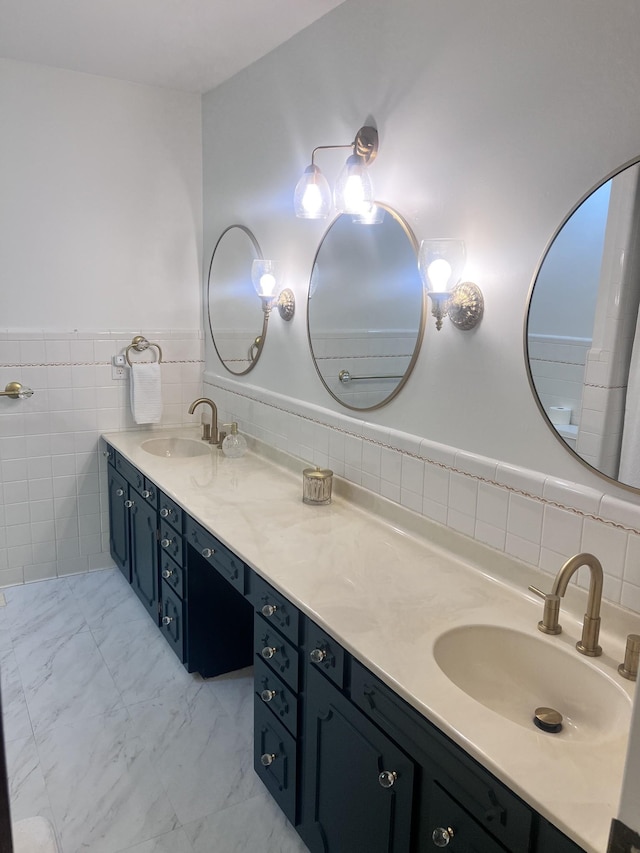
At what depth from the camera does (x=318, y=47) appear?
2.44 metres

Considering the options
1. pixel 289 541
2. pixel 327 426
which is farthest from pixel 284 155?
pixel 289 541

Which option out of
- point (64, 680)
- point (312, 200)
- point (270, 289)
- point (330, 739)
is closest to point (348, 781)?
point (330, 739)

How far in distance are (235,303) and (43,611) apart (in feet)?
5.80

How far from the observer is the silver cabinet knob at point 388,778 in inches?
53.2

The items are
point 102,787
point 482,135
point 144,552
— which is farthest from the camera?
point 144,552

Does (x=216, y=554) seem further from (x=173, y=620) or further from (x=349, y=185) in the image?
(x=349, y=185)

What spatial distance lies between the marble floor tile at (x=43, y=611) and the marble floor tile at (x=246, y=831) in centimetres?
132

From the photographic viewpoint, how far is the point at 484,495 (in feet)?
6.00

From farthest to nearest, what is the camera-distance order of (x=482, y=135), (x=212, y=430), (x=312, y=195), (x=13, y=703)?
(x=212, y=430) < (x=13, y=703) < (x=312, y=195) < (x=482, y=135)

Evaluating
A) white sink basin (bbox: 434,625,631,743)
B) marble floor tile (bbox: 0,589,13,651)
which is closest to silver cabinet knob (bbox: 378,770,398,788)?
white sink basin (bbox: 434,625,631,743)

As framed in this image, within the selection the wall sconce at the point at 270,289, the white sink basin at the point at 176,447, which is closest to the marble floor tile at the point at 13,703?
the white sink basin at the point at 176,447

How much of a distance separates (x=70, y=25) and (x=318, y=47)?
1.02m

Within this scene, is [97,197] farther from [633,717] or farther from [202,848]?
[633,717]

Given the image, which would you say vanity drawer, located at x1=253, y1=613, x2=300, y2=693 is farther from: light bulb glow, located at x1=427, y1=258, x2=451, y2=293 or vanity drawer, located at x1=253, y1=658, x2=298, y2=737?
light bulb glow, located at x1=427, y1=258, x2=451, y2=293
